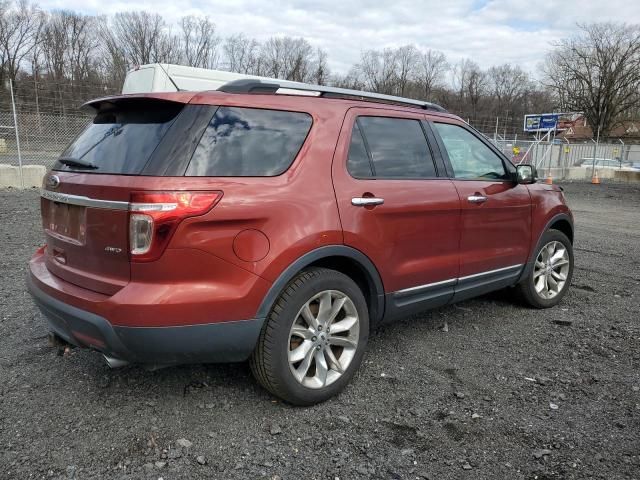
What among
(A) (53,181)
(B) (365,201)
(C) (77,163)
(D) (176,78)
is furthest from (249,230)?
(D) (176,78)

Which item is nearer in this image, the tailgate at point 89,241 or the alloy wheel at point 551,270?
the tailgate at point 89,241

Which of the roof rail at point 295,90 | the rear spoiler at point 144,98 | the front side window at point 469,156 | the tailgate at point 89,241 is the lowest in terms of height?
the tailgate at point 89,241

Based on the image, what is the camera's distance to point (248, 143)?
277 cm

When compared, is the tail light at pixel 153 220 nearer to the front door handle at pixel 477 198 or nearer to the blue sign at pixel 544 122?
the front door handle at pixel 477 198

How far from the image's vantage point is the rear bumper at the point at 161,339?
8.21 ft

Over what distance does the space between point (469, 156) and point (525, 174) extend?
1.94 feet

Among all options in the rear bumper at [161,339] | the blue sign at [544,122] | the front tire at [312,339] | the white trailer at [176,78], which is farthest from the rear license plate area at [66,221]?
the blue sign at [544,122]

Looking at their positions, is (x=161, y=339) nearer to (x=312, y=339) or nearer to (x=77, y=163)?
(x=312, y=339)

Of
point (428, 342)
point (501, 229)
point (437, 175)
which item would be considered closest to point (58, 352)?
point (428, 342)

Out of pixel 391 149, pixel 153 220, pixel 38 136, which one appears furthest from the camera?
pixel 38 136

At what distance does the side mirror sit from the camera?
4.34 meters

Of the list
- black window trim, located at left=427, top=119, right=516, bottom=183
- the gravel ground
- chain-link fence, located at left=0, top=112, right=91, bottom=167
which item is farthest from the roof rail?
chain-link fence, located at left=0, top=112, right=91, bottom=167

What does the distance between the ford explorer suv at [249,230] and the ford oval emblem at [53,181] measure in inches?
0.5

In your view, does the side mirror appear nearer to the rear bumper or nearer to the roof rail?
the roof rail
